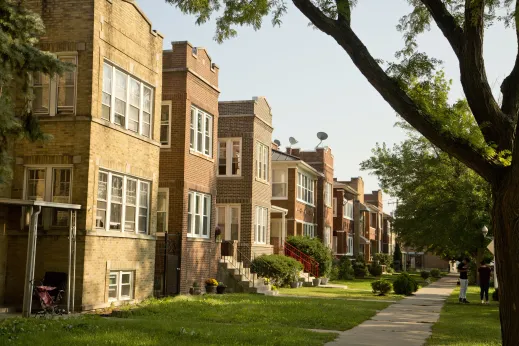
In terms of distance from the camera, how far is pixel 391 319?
18797mm

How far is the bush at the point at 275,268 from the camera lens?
3131 cm

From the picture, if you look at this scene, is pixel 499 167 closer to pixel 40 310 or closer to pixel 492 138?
pixel 492 138

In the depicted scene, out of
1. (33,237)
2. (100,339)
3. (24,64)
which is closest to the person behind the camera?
(100,339)

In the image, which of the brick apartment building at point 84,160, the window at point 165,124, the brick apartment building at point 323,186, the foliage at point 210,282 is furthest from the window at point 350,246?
the brick apartment building at point 84,160

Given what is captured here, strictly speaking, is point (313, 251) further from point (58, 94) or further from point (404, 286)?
point (58, 94)

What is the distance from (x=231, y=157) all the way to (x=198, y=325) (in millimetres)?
18803

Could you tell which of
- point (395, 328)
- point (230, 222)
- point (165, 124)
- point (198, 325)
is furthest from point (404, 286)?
point (198, 325)

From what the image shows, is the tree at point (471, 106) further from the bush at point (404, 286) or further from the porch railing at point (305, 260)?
the porch railing at point (305, 260)

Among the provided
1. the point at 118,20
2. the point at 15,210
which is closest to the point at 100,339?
the point at 15,210

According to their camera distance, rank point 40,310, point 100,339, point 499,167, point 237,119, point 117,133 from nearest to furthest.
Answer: point 499,167, point 100,339, point 40,310, point 117,133, point 237,119

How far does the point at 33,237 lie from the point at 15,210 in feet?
10.2

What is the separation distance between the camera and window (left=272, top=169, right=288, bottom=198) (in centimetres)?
4434

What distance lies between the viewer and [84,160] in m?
18.6

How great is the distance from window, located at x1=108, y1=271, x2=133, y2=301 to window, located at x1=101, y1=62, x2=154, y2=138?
178 inches
